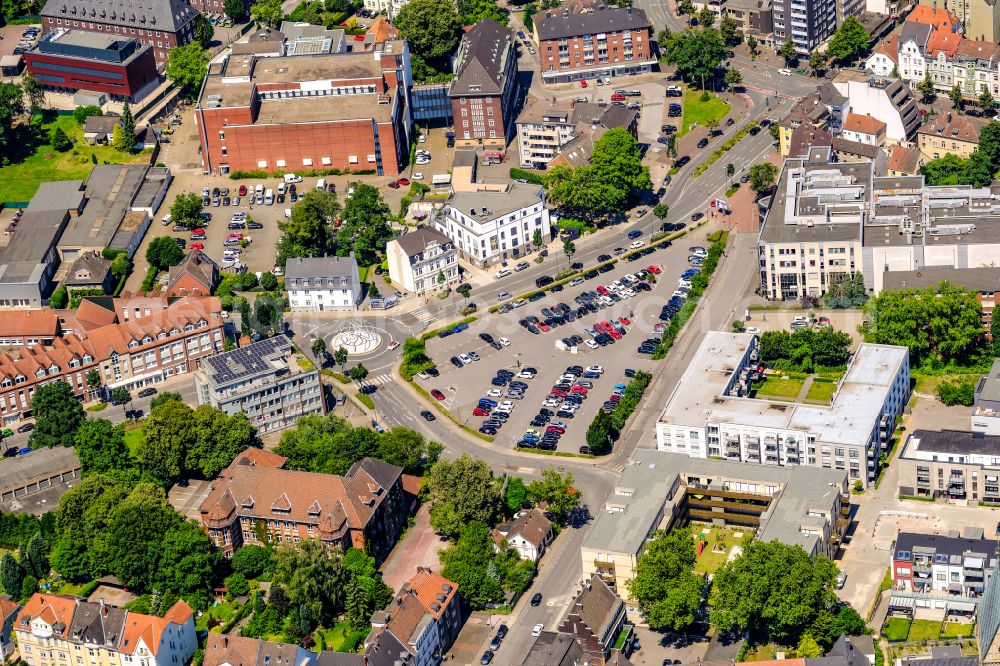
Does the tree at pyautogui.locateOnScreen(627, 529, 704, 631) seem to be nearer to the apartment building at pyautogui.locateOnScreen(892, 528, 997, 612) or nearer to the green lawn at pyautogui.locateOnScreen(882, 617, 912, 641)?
the green lawn at pyautogui.locateOnScreen(882, 617, 912, 641)

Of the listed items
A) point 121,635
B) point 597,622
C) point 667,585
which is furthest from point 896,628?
point 121,635

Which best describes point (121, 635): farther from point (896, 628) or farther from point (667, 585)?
point (896, 628)

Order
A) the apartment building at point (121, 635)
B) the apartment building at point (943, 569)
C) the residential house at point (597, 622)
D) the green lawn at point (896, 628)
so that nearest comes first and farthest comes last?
1. the residential house at point (597, 622)
2. the green lawn at point (896, 628)
3. the apartment building at point (943, 569)
4. the apartment building at point (121, 635)

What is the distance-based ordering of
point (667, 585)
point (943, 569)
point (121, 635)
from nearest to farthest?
point (943, 569) → point (667, 585) → point (121, 635)

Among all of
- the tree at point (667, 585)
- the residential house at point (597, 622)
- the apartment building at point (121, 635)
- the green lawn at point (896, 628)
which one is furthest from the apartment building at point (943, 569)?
the apartment building at point (121, 635)

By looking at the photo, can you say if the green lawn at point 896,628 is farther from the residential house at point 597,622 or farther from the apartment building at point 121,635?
the apartment building at point 121,635

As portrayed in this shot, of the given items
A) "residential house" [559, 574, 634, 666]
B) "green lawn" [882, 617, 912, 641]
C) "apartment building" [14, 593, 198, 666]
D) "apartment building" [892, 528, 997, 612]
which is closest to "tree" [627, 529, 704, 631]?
"residential house" [559, 574, 634, 666]
